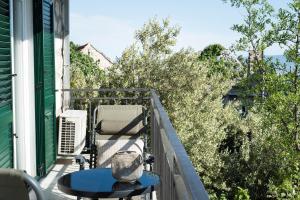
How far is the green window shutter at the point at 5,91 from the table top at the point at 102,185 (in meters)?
1.25

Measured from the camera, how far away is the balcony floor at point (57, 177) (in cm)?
515

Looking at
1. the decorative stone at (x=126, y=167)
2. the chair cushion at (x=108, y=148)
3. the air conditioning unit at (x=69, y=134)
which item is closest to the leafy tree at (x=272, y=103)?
the air conditioning unit at (x=69, y=134)

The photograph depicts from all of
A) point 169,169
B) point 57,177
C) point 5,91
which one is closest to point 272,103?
point 57,177

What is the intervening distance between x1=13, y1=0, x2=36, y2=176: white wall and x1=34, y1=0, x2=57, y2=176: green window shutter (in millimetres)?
121

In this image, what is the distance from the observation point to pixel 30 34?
5234 mm

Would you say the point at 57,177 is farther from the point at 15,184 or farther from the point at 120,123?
the point at 15,184

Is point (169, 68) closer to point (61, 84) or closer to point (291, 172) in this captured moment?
point (61, 84)

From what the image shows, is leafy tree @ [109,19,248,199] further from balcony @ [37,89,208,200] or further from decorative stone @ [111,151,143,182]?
decorative stone @ [111,151,143,182]

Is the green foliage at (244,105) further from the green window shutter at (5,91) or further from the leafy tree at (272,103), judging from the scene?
the green window shutter at (5,91)

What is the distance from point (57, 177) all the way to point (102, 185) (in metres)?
3.04

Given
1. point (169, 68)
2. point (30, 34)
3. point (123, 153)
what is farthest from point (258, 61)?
point (123, 153)

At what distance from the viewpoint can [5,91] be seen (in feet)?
14.3

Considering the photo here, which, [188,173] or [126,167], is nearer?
[188,173]

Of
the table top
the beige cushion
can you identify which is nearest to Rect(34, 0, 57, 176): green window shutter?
the table top
